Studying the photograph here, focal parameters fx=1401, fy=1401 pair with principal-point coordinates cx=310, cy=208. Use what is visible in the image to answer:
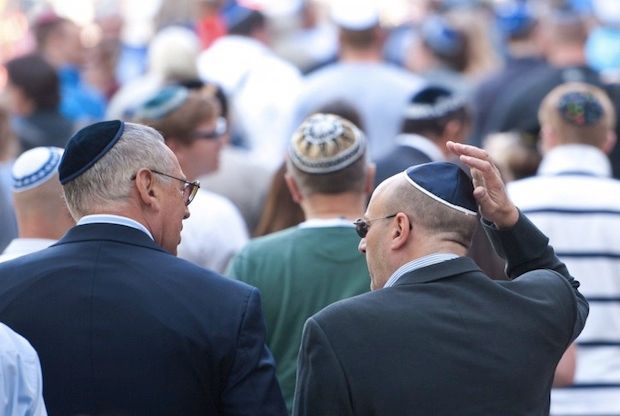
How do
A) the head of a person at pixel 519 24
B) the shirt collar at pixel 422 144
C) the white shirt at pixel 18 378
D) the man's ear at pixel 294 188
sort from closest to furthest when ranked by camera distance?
the white shirt at pixel 18 378 < the man's ear at pixel 294 188 < the shirt collar at pixel 422 144 < the head of a person at pixel 519 24

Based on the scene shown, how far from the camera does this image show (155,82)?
9.80 m

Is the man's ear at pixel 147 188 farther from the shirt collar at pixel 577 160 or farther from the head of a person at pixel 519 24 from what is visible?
the head of a person at pixel 519 24

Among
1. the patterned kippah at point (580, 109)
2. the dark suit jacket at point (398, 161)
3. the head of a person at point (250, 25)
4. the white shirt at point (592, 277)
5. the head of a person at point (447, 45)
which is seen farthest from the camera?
the head of a person at point (250, 25)

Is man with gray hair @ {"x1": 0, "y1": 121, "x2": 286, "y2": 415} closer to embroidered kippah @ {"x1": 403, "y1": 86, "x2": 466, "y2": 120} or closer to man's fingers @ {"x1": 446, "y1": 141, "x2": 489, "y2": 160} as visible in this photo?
man's fingers @ {"x1": 446, "y1": 141, "x2": 489, "y2": 160}

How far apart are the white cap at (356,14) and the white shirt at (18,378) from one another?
6017 millimetres

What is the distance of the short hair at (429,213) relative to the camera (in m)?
3.82

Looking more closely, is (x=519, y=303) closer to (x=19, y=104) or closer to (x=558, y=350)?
(x=558, y=350)

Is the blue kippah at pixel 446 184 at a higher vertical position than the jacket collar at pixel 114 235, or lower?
higher

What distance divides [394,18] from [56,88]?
8507 mm

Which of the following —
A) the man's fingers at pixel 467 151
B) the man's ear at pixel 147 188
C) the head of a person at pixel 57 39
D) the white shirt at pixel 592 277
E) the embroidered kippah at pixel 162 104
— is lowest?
the white shirt at pixel 592 277

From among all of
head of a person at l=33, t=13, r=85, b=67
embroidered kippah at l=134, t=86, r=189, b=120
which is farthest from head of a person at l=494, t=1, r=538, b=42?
embroidered kippah at l=134, t=86, r=189, b=120

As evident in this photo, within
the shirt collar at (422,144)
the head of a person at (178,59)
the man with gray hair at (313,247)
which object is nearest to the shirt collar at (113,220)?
the man with gray hair at (313,247)

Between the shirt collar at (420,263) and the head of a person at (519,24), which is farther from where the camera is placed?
the head of a person at (519,24)

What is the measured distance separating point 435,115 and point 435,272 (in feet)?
10.8
